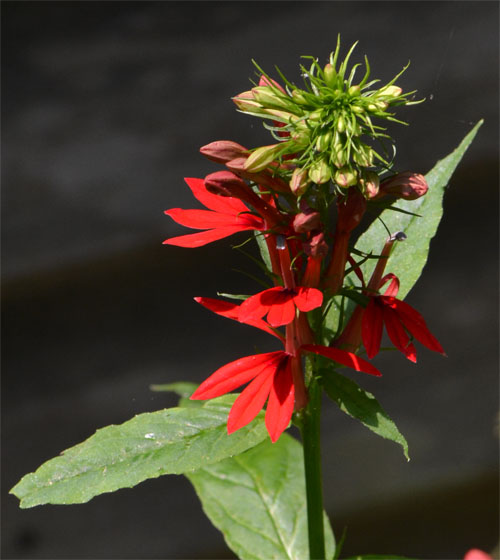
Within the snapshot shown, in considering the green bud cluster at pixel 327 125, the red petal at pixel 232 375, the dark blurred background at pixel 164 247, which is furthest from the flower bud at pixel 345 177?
the dark blurred background at pixel 164 247

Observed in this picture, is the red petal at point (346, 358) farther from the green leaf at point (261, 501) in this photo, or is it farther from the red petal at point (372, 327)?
the green leaf at point (261, 501)

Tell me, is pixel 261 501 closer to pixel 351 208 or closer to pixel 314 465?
pixel 314 465

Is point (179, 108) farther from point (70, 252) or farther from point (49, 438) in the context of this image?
point (49, 438)

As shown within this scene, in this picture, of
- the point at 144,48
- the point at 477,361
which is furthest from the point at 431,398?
the point at 144,48

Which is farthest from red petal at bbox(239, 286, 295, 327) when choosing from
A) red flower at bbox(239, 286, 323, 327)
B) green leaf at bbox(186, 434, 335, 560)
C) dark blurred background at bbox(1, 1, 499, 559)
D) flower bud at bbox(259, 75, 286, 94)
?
Answer: dark blurred background at bbox(1, 1, 499, 559)

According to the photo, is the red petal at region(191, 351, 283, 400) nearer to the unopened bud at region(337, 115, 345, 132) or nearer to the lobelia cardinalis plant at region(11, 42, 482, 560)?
the lobelia cardinalis plant at region(11, 42, 482, 560)

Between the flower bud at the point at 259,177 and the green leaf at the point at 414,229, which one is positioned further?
the green leaf at the point at 414,229
